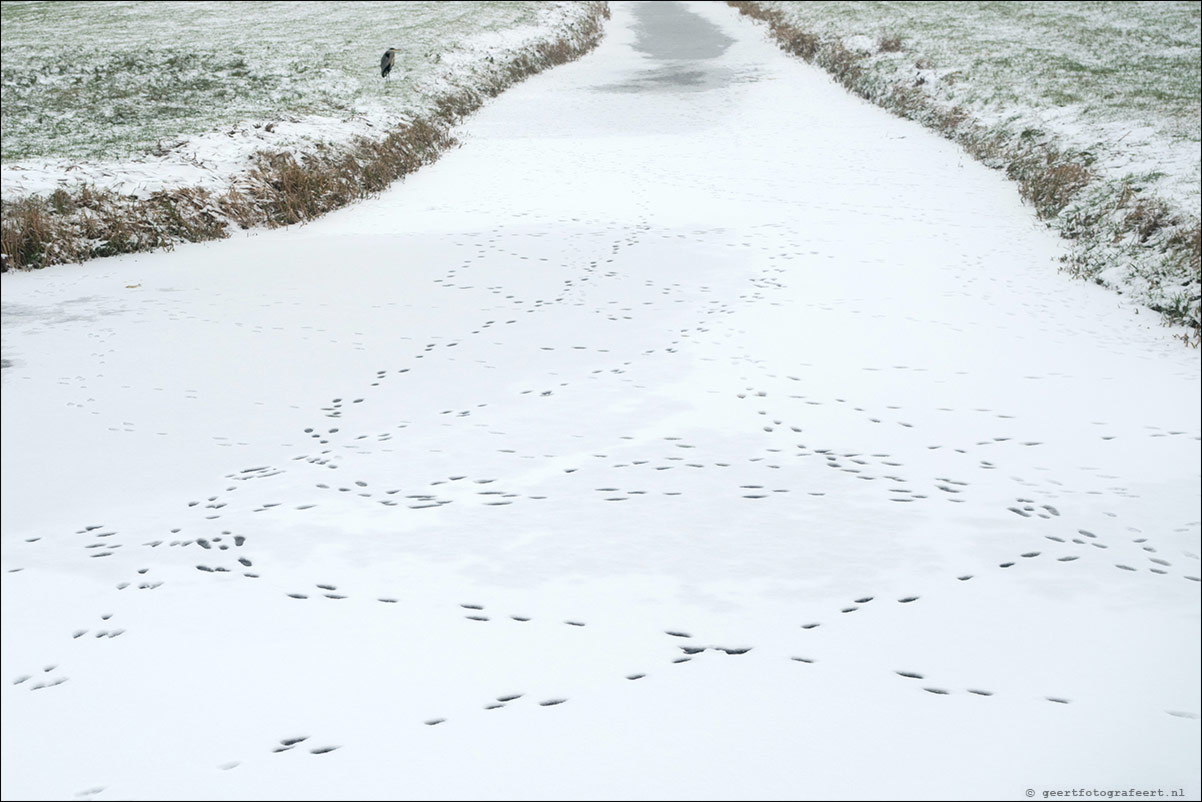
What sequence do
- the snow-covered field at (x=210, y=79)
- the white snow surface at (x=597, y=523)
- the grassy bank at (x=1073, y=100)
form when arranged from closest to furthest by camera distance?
the white snow surface at (x=597, y=523), the grassy bank at (x=1073, y=100), the snow-covered field at (x=210, y=79)

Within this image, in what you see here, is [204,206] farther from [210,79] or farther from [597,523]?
[210,79]

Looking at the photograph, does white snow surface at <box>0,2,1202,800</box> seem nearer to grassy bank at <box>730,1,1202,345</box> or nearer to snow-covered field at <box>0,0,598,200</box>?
grassy bank at <box>730,1,1202,345</box>

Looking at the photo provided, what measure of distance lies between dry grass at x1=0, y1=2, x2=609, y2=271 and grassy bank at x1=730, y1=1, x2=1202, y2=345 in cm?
837

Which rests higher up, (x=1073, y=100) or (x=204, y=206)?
(x=1073, y=100)

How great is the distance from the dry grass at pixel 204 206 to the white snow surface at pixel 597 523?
15.0 inches

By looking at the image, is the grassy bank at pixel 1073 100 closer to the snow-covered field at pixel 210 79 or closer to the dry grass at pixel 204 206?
the dry grass at pixel 204 206

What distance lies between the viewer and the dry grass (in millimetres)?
9250

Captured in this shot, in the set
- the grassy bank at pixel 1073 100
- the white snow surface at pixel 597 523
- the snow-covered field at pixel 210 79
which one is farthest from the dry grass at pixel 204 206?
the grassy bank at pixel 1073 100

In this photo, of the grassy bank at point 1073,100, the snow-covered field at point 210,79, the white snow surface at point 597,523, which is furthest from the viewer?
the snow-covered field at point 210,79

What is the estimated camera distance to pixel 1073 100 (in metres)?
13.8

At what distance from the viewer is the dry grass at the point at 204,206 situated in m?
9.25

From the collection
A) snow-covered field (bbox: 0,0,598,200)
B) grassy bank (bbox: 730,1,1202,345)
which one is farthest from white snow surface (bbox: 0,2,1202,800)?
snow-covered field (bbox: 0,0,598,200)

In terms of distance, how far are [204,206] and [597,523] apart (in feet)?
24.9

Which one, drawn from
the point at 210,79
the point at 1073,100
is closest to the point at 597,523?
the point at 1073,100
